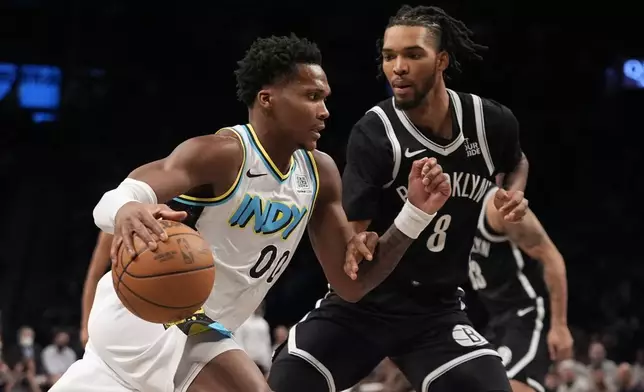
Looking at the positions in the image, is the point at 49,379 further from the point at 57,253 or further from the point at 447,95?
the point at 447,95

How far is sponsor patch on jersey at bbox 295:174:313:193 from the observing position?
3.80m

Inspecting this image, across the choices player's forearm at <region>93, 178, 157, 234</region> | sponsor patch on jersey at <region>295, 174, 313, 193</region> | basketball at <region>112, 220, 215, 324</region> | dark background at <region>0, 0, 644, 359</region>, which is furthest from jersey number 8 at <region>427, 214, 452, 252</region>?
dark background at <region>0, 0, 644, 359</region>

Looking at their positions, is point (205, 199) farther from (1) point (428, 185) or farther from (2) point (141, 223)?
(1) point (428, 185)

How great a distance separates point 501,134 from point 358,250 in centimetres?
93

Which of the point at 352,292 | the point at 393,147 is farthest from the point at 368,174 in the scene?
the point at 352,292

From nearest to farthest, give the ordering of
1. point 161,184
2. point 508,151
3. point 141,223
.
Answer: point 141,223
point 161,184
point 508,151

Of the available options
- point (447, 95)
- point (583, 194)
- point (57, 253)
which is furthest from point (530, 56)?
point (447, 95)

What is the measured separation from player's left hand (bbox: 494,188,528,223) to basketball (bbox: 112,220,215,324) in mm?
1215

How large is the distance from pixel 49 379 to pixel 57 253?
4635 millimetres

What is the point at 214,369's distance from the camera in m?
3.46

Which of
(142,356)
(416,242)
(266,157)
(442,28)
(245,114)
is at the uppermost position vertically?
(442,28)

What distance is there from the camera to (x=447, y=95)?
4195 millimetres

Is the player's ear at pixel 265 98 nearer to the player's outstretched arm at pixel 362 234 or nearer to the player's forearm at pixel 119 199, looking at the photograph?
the player's outstretched arm at pixel 362 234

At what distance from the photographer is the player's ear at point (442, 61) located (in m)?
4.14
